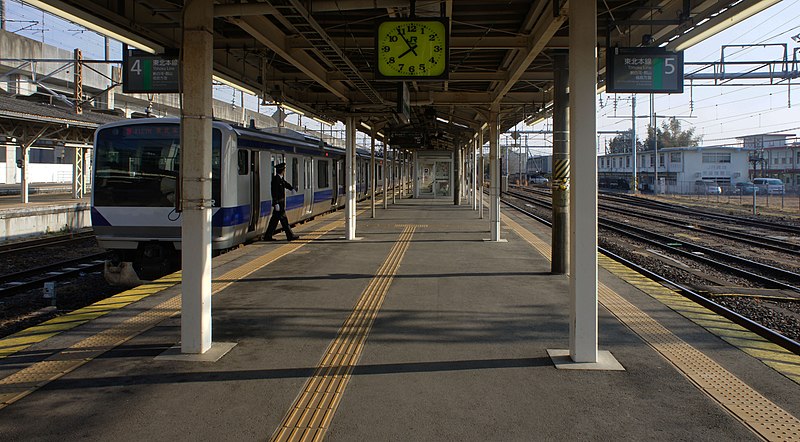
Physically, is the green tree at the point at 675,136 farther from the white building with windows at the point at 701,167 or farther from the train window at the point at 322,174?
the train window at the point at 322,174

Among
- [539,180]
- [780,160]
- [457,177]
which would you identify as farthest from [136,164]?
[780,160]

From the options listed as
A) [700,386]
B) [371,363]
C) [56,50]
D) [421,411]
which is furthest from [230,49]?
[56,50]

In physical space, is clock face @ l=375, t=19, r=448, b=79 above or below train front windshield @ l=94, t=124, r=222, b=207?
above

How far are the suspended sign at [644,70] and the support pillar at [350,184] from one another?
6735 millimetres

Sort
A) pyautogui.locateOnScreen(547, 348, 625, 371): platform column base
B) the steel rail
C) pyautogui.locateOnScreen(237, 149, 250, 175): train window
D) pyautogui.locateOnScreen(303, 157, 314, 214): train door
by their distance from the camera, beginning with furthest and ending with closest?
pyautogui.locateOnScreen(303, 157, 314, 214): train door < pyautogui.locateOnScreen(237, 149, 250, 175): train window < the steel rail < pyautogui.locateOnScreen(547, 348, 625, 371): platform column base

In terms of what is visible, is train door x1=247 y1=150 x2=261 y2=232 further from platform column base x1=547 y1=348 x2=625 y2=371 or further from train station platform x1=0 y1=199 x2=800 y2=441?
platform column base x1=547 y1=348 x2=625 y2=371

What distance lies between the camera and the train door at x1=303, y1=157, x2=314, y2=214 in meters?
17.1

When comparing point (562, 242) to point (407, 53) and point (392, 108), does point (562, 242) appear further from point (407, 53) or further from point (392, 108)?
point (392, 108)

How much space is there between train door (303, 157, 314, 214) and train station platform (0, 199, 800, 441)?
8.77 m

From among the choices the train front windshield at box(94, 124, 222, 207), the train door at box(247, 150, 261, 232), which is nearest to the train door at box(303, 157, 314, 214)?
the train door at box(247, 150, 261, 232)

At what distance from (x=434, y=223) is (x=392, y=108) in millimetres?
5024

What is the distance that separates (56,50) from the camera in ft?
121

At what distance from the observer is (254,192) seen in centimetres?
1235

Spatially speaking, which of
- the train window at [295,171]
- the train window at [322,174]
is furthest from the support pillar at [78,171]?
the train window at [295,171]
